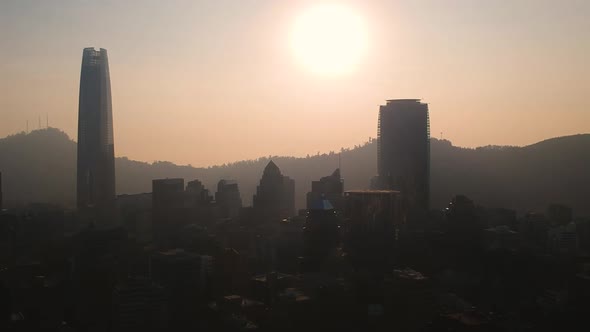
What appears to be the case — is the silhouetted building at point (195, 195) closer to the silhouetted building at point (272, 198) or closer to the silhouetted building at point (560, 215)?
the silhouetted building at point (272, 198)

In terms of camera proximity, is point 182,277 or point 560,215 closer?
point 182,277

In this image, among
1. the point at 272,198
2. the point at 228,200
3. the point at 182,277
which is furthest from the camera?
the point at 228,200

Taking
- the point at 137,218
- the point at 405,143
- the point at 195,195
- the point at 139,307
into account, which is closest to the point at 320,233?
the point at 139,307

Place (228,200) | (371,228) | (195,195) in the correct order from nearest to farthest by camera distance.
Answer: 1. (371,228)
2. (195,195)
3. (228,200)

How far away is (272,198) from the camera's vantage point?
134 metres

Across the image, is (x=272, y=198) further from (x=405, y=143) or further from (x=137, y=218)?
(x=405, y=143)

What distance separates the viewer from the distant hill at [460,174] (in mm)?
160000

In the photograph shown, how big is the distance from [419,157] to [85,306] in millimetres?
87918

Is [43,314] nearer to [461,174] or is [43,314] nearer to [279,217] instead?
[279,217]

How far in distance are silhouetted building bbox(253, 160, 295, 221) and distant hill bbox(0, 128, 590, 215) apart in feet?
89.6

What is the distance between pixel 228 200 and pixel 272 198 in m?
14.8

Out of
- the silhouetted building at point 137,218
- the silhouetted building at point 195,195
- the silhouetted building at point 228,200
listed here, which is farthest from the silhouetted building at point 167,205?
the silhouetted building at point 228,200

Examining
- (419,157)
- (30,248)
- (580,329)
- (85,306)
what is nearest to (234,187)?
(419,157)

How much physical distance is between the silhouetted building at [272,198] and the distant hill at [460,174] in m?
27.3
